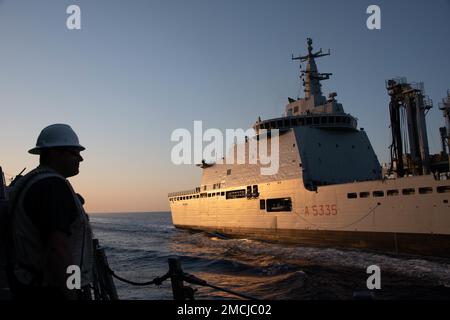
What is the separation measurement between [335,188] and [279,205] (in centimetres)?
487

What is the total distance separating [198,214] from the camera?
34156mm

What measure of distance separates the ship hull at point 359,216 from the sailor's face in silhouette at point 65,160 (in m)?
15.9

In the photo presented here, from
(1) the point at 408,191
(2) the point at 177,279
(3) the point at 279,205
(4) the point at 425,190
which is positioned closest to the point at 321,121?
(3) the point at 279,205

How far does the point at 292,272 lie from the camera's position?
48.3ft

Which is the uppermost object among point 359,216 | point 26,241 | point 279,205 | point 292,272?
point 26,241

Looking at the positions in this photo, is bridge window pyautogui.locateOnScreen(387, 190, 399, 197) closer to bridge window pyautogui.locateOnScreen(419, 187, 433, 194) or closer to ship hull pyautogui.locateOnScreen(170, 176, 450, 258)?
ship hull pyautogui.locateOnScreen(170, 176, 450, 258)

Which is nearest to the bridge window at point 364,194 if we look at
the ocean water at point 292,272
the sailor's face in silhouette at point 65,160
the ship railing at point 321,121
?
the ocean water at point 292,272

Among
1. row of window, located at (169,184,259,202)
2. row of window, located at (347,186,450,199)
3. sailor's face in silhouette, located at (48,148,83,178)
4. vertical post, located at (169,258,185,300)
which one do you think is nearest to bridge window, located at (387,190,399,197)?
row of window, located at (347,186,450,199)

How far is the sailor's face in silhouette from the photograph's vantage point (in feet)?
7.72

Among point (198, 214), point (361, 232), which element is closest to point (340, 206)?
point (361, 232)

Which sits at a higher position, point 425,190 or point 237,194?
point 237,194

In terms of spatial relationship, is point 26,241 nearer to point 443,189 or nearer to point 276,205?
point 443,189
